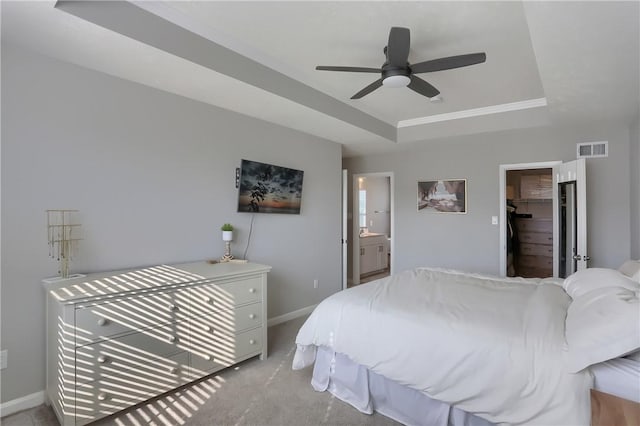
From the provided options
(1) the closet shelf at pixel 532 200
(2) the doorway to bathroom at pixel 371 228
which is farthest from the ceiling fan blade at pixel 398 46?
(1) the closet shelf at pixel 532 200

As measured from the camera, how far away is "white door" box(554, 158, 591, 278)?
3514 millimetres

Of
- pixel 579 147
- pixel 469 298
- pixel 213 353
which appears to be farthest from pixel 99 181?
pixel 579 147

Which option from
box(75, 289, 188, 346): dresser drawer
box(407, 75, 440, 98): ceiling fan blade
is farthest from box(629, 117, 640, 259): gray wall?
box(75, 289, 188, 346): dresser drawer

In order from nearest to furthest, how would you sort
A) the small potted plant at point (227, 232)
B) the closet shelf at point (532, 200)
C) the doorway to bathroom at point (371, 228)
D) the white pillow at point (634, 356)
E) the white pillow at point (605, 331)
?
the white pillow at point (605, 331), the white pillow at point (634, 356), the small potted plant at point (227, 232), the doorway to bathroom at point (371, 228), the closet shelf at point (532, 200)

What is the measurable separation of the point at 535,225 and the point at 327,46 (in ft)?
19.5

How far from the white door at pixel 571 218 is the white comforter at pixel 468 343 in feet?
4.05

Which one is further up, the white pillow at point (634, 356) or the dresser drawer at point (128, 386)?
the white pillow at point (634, 356)

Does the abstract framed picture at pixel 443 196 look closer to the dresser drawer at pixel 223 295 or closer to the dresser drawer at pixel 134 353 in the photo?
the dresser drawer at pixel 223 295

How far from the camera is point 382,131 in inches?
178

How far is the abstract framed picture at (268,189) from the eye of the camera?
361 cm

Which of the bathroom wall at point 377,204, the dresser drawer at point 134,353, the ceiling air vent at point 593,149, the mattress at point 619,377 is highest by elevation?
the ceiling air vent at point 593,149

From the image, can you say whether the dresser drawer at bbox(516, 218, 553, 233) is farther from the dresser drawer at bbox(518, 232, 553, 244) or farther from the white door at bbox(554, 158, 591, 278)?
the white door at bbox(554, 158, 591, 278)

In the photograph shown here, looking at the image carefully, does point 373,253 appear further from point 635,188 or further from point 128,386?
point 128,386

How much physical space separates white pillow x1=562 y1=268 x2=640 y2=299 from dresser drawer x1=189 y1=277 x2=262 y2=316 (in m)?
2.44
